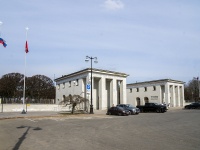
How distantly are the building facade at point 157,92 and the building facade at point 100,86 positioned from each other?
17.7 metres

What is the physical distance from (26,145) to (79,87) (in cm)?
4066

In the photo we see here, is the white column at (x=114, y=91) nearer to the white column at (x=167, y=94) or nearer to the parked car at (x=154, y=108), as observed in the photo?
the parked car at (x=154, y=108)

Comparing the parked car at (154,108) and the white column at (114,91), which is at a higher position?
the white column at (114,91)

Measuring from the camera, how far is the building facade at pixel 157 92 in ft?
223

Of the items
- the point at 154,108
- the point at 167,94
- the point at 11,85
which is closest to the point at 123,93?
the point at 154,108

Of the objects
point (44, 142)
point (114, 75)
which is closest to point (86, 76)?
point (114, 75)

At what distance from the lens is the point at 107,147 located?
9562mm

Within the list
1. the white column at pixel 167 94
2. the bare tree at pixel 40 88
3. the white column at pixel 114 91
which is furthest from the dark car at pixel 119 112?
the bare tree at pixel 40 88

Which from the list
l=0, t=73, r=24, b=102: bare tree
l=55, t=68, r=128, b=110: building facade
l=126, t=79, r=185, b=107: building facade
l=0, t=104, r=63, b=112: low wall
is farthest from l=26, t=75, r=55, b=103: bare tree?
l=0, t=104, r=63, b=112: low wall

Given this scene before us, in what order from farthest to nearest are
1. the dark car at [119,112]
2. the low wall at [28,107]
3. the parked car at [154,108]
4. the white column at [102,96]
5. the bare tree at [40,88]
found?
1. the bare tree at [40,88]
2. the white column at [102,96]
3. the low wall at [28,107]
4. the parked car at [154,108]
5. the dark car at [119,112]

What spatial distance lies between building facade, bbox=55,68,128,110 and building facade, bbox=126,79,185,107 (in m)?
17.7

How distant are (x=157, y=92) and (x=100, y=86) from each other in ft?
82.0

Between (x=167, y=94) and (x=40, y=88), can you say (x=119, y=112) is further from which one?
(x=40, y=88)

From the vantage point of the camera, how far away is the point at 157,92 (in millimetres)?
68875
